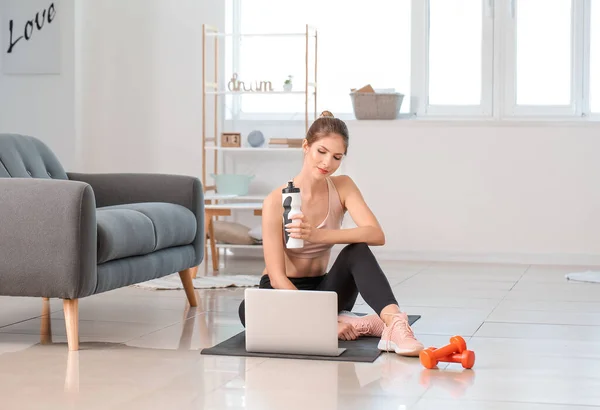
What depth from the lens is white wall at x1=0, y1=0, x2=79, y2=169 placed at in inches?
270

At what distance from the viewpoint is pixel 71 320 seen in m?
3.25

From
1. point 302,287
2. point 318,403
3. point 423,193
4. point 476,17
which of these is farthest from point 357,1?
point 318,403

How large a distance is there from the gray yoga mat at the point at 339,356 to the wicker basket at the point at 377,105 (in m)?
3.41

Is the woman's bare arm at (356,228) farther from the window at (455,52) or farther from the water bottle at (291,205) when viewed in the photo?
the window at (455,52)

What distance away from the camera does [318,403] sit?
8.11 ft

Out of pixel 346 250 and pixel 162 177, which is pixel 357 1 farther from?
pixel 346 250

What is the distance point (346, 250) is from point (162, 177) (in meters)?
1.31

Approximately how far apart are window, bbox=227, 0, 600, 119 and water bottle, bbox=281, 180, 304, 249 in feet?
12.9

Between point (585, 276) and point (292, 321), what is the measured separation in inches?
116

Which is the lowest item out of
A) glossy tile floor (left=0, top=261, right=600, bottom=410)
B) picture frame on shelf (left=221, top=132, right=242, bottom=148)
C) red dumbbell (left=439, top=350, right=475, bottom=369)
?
glossy tile floor (left=0, top=261, right=600, bottom=410)

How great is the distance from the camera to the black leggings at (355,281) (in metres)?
3.17

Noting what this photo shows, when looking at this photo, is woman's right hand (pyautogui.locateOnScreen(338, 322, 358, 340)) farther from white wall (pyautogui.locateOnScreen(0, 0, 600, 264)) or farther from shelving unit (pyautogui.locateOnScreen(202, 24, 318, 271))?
white wall (pyautogui.locateOnScreen(0, 0, 600, 264))

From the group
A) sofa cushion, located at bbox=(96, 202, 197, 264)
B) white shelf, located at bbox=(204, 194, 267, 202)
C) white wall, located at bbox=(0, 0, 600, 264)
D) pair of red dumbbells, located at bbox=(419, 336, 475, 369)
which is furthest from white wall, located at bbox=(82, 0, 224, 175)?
pair of red dumbbells, located at bbox=(419, 336, 475, 369)

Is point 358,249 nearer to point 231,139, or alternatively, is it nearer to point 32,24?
point 231,139
